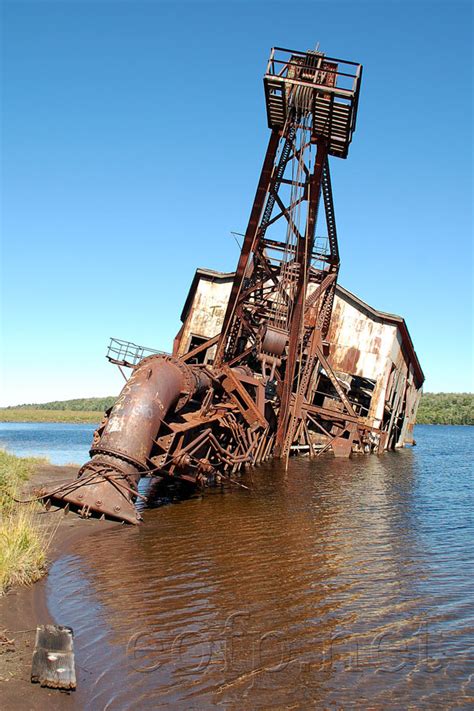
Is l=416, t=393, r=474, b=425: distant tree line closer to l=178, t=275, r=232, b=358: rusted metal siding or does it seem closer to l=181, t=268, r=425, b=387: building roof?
l=181, t=268, r=425, b=387: building roof

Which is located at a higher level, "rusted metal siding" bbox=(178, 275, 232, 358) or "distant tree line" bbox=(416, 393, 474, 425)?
"distant tree line" bbox=(416, 393, 474, 425)

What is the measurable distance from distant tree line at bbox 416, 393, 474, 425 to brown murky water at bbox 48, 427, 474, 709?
72.2 metres

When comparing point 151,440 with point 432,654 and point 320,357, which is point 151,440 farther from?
point 320,357

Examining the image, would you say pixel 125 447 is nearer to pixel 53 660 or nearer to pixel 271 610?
pixel 271 610

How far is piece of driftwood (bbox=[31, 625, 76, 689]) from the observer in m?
4.20

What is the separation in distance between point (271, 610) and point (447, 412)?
82399 millimetres

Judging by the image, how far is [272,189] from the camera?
54.6 ft

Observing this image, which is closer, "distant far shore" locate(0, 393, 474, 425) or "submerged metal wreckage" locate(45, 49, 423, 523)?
"submerged metal wreckage" locate(45, 49, 423, 523)

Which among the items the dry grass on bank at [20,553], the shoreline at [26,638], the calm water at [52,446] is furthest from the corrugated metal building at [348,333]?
the dry grass on bank at [20,553]

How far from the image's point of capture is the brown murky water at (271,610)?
448 cm

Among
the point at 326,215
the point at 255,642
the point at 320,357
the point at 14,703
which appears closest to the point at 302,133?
the point at 326,215

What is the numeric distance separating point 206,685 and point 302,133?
13.9m

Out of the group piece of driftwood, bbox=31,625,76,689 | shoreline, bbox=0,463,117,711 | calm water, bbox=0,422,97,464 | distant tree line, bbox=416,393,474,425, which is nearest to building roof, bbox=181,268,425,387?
calm water, bbox=0,422,97,464

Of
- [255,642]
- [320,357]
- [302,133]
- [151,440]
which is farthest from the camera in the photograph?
[320,357]
